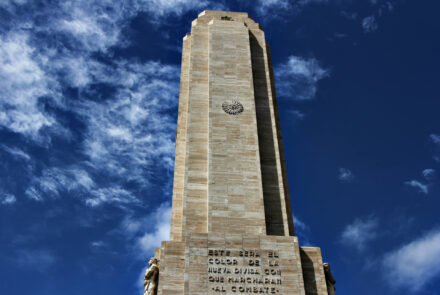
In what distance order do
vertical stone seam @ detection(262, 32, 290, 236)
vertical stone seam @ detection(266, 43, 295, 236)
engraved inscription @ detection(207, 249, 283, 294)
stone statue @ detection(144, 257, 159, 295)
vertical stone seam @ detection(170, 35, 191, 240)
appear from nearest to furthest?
engraved inscription @ detection(207, 249, 283, 294)
stone statue @ detection(144, 257, 159, 295)
vertical stone seam @ detection(170, 35, 191, 240)
vertical stone seam @ detection(262, 32, 290, 236)
vertical stone seam @ detection(266, 43, 295, 236)

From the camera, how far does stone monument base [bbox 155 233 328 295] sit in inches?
797

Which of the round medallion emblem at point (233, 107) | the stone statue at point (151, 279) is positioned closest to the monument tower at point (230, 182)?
the round medallion emblem at point (233, 107)

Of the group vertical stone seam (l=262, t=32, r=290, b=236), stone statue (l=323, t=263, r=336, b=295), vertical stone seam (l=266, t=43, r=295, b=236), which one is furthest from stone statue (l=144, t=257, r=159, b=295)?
stone statue (l=323, t=263, r=336, b=295)

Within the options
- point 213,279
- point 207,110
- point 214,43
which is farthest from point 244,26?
point 213,279

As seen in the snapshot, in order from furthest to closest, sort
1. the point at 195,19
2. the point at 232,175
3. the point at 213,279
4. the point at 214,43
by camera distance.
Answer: the point at 195,19, the point at 214,43, the point at 232,175, the point at 213,279

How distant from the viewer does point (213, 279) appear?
20281 millimetres

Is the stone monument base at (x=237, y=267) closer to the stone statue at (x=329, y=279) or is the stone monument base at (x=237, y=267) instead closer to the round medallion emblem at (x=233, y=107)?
the stone statue at (x=329, y=279)

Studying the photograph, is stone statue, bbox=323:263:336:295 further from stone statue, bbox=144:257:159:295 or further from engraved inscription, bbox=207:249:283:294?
stone statue, bbox=144:257:159:295

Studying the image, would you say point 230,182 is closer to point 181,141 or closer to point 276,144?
point 276,144

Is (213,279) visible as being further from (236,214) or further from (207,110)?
(207,110)

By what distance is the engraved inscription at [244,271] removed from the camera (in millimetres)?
20203

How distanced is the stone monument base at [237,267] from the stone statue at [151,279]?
0.44m

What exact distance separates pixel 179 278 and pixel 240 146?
8394 mm

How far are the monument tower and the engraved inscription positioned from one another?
4 centimetres
